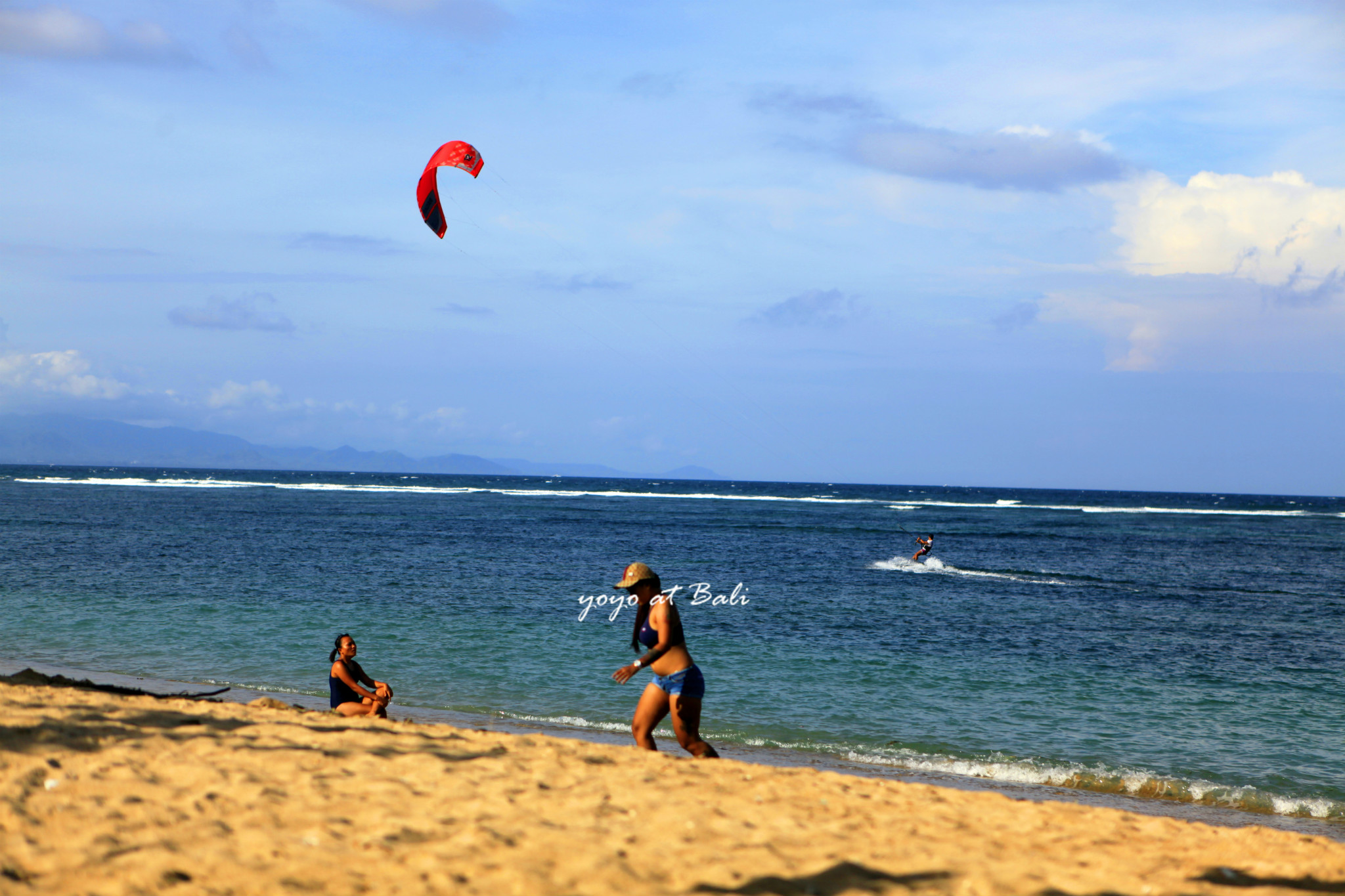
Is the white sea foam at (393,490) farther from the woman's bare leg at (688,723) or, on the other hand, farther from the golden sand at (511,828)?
the golden sand at (511,828)

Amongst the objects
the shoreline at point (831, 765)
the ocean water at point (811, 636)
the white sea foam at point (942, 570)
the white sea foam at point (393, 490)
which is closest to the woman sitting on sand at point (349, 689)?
the shoreline at point (831, 765)

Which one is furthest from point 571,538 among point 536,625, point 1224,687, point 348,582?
point 1224,687

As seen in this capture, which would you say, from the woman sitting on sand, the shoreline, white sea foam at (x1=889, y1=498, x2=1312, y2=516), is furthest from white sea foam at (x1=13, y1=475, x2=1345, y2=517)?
the woman sitting on sand

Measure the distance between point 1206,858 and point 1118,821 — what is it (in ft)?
2.97

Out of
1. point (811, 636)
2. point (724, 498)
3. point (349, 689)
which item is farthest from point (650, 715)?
point (724, 498)

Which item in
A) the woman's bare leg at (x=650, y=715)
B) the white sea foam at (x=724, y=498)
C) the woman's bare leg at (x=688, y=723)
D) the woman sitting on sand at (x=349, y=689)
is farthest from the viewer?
the white sea foam at (x=724, y=498)

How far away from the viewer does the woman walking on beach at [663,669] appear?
7.67 m

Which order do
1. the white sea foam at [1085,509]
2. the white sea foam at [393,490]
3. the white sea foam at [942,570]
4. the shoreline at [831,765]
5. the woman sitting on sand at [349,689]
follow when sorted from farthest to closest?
the white sea foam at [393,490], the white sea foam at [1085,509], the white sea foam at [942,570], the woman sitting on sand at [349,689], the shoreline at [831,765]

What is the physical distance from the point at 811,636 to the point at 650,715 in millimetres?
11040

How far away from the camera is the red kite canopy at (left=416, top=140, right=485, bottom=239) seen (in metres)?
16.8

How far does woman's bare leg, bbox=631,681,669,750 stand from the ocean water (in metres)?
2.28

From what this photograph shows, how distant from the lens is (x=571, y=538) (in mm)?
44156

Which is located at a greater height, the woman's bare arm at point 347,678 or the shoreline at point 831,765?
the woman's bare arm at point 347,678

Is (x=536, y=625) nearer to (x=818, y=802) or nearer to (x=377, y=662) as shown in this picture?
(x=377, y=662)
